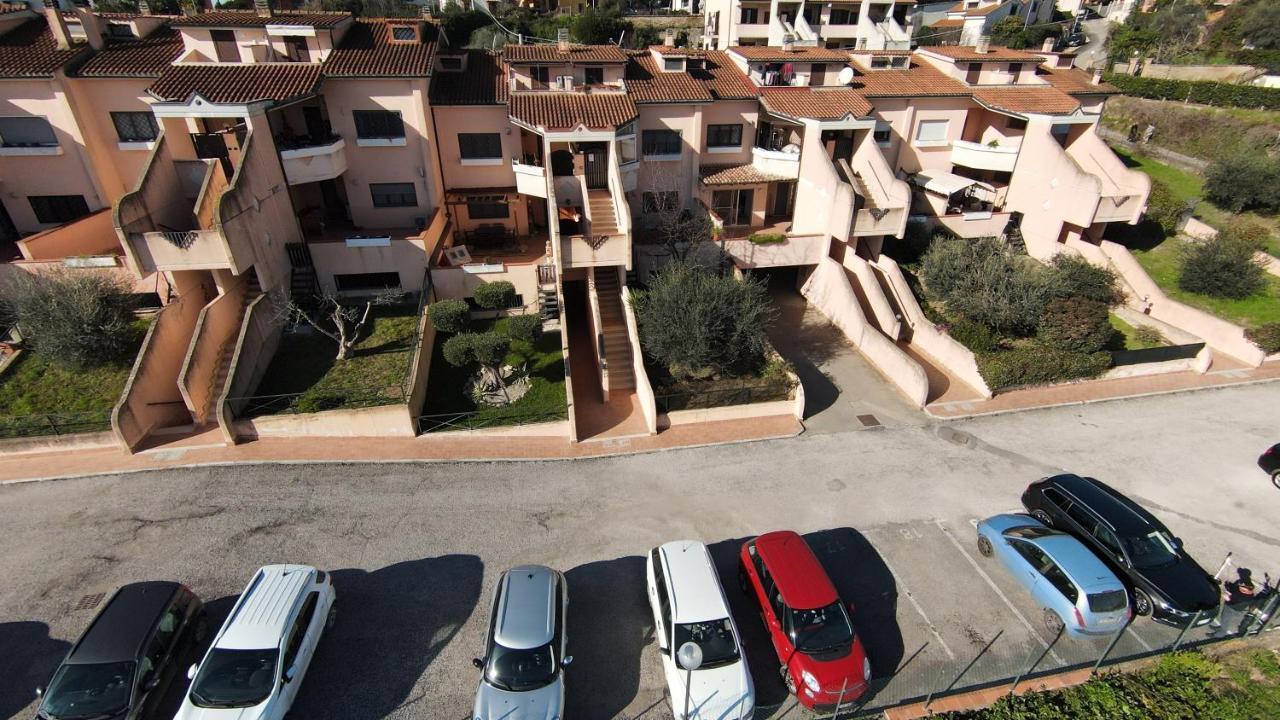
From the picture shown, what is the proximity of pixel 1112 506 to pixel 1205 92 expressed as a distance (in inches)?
1769

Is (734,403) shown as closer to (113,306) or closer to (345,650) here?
(345,650)

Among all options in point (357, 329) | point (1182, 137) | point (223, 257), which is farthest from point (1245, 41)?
point (223, 257)

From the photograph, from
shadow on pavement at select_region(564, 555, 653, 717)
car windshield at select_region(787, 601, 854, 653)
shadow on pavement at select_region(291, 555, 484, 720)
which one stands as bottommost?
shadow on pavement at select_region(564, 555, 653, 717)

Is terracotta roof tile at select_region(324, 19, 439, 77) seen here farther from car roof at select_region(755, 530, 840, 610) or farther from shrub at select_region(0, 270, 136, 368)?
car roof at select_region(755, 530, 840, 610)

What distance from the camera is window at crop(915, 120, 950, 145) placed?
32.3 m

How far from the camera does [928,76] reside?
32938 millimetres

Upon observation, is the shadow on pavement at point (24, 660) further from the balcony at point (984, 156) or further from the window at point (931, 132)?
the balcony at point (984, 156)

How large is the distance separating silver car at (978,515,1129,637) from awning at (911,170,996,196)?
20.2 metres

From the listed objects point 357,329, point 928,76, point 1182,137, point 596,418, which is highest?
point 928,76

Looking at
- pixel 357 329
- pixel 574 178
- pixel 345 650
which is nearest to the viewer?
pixel 345 650

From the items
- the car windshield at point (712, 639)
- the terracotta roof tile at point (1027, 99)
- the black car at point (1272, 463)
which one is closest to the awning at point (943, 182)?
the terracotta roof tile at point (1027, 99)

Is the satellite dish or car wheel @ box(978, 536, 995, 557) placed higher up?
the satellite dish

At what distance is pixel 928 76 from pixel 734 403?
24765mm

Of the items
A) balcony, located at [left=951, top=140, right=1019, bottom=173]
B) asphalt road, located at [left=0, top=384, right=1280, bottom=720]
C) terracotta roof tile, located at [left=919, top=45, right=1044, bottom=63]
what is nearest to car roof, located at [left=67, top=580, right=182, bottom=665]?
asphalt road, located at [left=0, top=384, right=1280, bottom=720]
